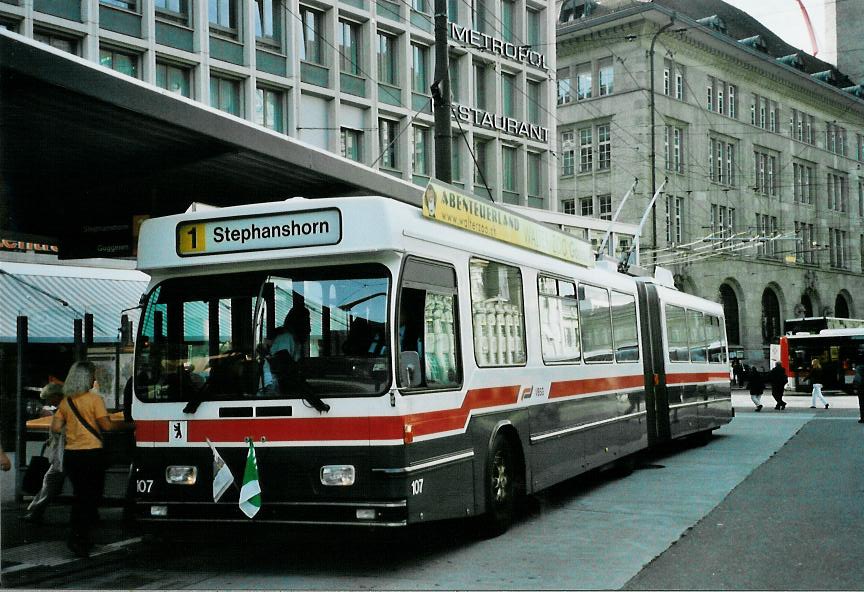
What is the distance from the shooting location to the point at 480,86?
43406 millimetres

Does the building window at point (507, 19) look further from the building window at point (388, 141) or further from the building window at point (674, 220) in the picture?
the building window at point (674, 220)

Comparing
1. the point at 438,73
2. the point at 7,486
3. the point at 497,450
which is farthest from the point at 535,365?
the point at 7,486

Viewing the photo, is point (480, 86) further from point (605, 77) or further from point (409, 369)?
point (409, 369)

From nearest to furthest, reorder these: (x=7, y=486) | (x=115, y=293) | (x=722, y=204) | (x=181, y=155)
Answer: (x=181, y=155)
(x=7, y=486)
(x=115, y=293)
(x=722, y=204)

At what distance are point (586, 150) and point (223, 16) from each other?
102 ft

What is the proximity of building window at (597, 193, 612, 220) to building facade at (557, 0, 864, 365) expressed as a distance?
0.08m

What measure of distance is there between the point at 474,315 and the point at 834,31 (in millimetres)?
85009

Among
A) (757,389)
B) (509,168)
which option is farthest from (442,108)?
(509,168)

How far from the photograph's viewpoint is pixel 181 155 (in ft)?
38.7

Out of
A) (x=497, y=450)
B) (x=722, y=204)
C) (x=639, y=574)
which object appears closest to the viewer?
(x=639, y=574)

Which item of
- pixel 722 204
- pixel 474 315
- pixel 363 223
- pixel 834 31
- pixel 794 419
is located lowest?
pixel 794 419

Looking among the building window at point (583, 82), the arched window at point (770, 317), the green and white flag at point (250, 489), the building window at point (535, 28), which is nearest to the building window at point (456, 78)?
the building window at point (535, 28)

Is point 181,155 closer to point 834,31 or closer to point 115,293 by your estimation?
point 115,293

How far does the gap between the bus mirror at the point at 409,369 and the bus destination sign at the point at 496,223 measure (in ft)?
3.81
